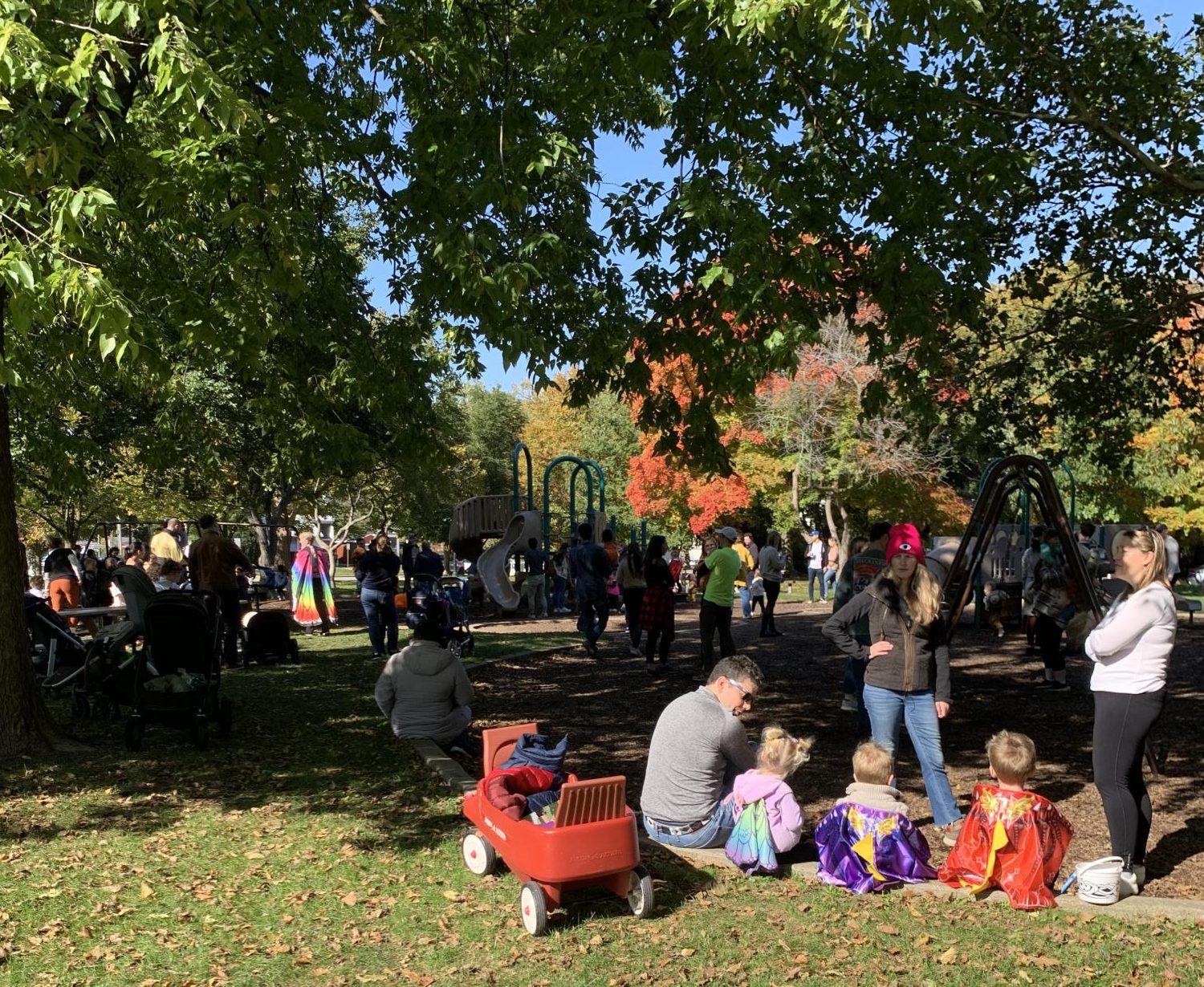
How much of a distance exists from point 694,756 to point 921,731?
1584 millimetres

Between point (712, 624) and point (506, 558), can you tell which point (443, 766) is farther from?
point (506, 558)

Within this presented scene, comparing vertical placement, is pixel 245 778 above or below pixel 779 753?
below

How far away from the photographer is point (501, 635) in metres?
19.3

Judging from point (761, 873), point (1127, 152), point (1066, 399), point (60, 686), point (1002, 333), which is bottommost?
point (761, 873)

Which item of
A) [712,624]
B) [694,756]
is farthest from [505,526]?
[694,756]

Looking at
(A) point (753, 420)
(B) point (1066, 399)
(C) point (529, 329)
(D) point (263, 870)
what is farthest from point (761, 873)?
(A) point (753, 420)

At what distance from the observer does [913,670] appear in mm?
6898

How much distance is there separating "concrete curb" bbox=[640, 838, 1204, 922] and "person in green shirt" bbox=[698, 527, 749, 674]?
750 centimetres

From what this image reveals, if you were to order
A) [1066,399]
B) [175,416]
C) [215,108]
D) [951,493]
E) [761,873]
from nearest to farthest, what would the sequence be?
[761,873], [215,108], [1066,399], [175,416], [951,493]

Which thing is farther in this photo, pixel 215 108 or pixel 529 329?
pixel 529 329

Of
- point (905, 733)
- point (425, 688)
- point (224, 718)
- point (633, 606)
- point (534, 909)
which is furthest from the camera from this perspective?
point (633, 606)

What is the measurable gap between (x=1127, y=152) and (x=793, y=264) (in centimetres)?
432

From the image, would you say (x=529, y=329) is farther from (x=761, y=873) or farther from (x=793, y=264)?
(x=761, y=873)

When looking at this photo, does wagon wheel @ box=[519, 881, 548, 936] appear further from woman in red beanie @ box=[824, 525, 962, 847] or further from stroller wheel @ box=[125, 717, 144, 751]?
stroller wheel @ box=[125, 717, 144, 751]
